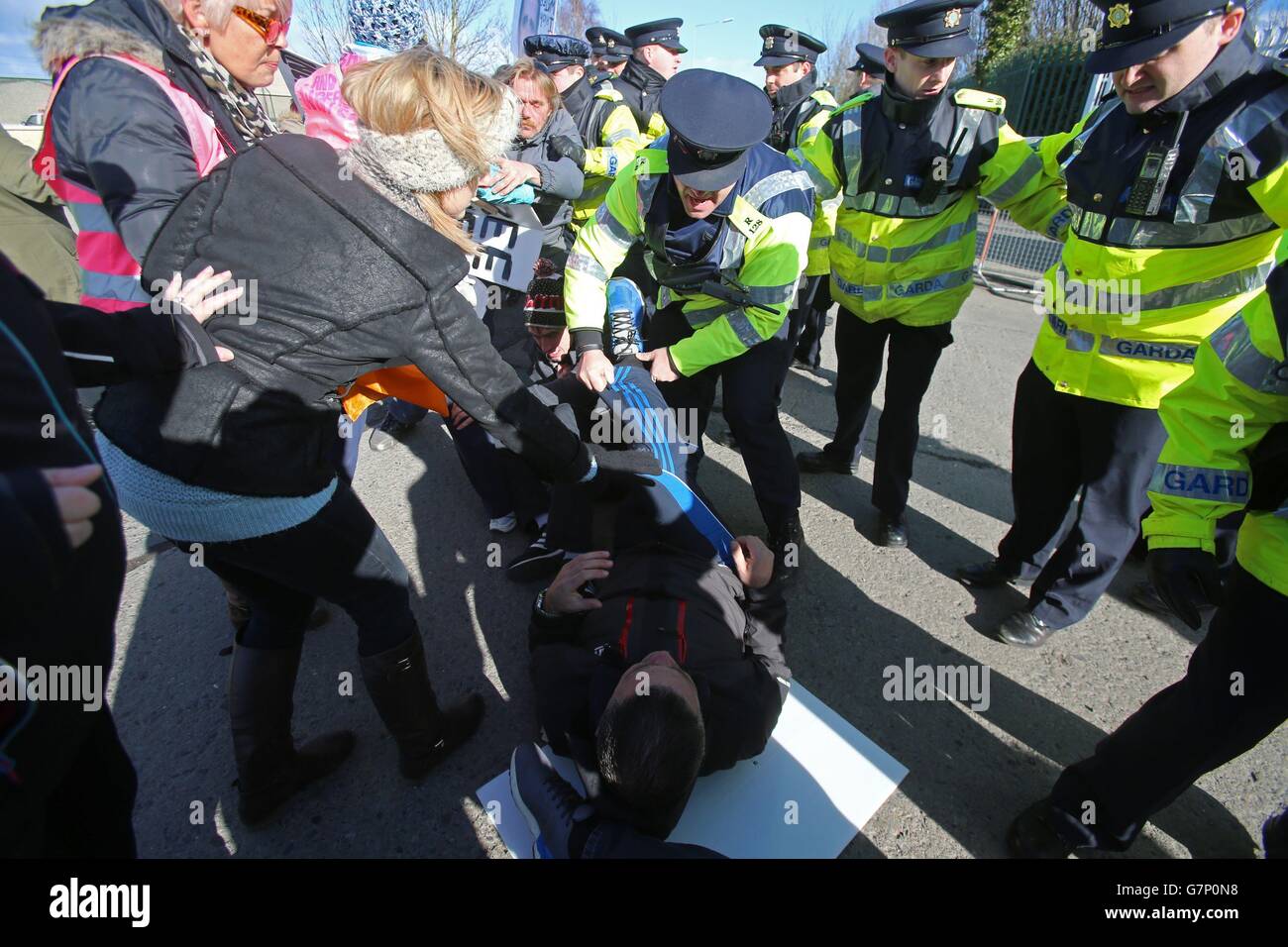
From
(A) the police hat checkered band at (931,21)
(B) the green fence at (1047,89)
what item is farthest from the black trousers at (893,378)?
(B) the green fence at (1047,89)

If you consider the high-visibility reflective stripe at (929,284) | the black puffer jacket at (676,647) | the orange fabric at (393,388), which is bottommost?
the black puffer jacket at (676,647)

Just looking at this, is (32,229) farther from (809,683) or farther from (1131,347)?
(1131,347)

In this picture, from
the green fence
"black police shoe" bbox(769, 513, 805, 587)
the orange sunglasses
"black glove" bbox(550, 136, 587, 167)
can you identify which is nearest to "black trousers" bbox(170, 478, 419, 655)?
the orange sunglasses

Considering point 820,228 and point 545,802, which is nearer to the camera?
point 545,802

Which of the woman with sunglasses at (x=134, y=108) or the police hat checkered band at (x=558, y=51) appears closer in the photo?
the woman with sunglasses at (x=134, y=108)

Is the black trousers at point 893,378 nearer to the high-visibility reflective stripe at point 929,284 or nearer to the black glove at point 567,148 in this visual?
the high-visibility reflective stripe at point 929,284

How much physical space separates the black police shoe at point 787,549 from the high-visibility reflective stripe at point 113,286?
2.34 m

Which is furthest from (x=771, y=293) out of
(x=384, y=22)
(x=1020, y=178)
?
(x=384, y=22)

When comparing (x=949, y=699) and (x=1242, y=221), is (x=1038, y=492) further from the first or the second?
(x=1242, y=221)

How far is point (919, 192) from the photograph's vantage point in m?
2.32

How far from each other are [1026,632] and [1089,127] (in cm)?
177

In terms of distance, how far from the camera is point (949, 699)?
224 cm

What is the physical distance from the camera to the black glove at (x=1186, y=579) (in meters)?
1.37
